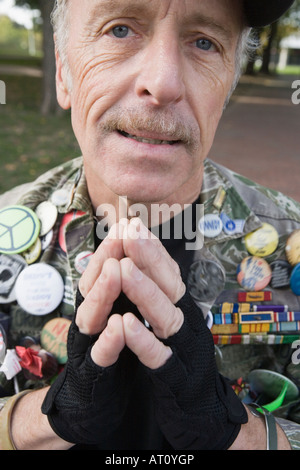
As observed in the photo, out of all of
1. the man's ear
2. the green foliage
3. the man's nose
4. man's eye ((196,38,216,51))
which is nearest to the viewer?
the man's nose

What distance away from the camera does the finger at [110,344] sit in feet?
3.38

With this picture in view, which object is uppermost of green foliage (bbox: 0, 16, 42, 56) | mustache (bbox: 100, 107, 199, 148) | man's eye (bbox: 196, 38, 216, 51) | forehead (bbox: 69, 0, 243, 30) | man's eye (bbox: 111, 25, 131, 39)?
forehead (bbox: 69, 0, 243, 30)

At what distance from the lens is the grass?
684 centimetres

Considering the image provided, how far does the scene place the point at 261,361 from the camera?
71.7 inches

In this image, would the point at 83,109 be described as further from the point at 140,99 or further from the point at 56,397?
the point at 56,397

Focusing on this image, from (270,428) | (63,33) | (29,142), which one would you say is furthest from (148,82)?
(29,142)

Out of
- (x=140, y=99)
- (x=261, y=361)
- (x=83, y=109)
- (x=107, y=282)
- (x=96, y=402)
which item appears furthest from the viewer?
(x=261, y=361)

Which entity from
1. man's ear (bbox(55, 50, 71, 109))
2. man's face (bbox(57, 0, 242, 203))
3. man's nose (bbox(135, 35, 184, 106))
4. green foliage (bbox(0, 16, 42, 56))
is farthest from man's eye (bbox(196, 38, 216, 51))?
green foliage (bbox(0, 16, 42, 56))

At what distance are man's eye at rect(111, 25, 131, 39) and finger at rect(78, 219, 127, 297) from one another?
62 centimetres

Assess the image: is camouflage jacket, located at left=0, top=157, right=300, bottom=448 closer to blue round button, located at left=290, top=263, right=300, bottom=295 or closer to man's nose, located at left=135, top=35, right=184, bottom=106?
blue round button, located at left=290, top=263, right=300, bottom=295

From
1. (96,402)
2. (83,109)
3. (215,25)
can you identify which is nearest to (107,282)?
(96,402)

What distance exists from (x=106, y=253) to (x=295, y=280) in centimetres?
94

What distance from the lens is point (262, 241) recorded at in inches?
71.7
